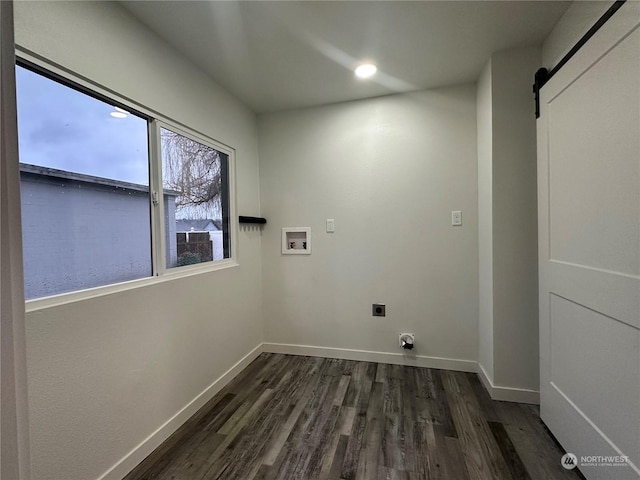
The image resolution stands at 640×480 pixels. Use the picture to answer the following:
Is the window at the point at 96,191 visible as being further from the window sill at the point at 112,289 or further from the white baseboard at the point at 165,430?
the white baseboard at the point at 165,430

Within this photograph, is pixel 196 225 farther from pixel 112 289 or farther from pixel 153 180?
pixel 112 289

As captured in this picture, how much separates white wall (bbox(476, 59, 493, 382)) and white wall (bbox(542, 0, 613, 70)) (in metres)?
0.32

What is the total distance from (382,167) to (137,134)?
1.86 metres

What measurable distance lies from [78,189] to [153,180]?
0.42 meters

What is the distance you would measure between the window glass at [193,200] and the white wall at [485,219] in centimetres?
208

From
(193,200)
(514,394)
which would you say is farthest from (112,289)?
(514,394)

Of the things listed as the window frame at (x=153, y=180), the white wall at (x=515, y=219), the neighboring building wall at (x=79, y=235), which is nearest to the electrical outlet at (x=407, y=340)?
the white wall at (x=515, y=219)

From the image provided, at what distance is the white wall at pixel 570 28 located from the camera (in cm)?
129

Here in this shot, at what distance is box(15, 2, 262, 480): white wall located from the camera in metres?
1.08

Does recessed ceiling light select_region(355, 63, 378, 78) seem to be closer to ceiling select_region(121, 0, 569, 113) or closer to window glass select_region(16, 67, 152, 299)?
ceiling select_region(121, 0, 569, 113)

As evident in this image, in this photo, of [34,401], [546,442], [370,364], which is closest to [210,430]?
[34,401]

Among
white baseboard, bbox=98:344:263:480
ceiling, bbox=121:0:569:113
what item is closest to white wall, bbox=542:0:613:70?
ceiling, bbox=121:0:569:113

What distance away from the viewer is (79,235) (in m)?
1.26

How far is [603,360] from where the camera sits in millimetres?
1194
